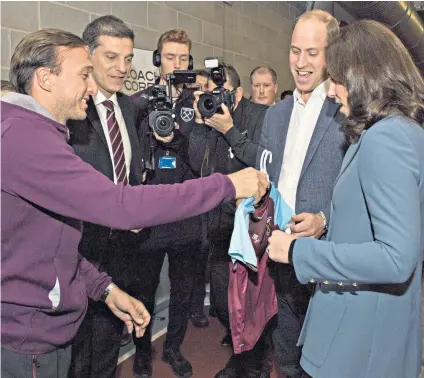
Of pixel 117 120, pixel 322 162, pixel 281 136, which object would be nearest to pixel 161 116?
pixel 117 120

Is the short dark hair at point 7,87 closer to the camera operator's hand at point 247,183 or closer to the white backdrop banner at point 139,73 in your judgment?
the camera operator's hand at point 247,183

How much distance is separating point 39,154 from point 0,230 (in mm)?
214

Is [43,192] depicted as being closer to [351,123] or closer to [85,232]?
[351,123]

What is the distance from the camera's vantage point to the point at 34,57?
122cm

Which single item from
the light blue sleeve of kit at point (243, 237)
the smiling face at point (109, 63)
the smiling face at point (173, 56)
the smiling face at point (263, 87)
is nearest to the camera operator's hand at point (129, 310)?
the light blue sleeve of kit at point (243, 237)

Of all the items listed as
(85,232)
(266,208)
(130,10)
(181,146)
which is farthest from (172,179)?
(130,10)

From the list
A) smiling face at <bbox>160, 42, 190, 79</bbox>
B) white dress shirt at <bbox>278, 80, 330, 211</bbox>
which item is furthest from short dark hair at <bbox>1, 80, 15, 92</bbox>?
smiling face at <bbox>160, 42, 190, 79</bbox>

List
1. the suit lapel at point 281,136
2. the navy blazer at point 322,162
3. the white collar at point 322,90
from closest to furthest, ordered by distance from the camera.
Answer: the navy blazer at point 322,162
the white collar at point 322,90
the suit lapel at point 281,136

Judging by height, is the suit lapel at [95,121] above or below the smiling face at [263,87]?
below

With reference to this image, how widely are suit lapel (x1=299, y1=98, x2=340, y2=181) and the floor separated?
1.41 m

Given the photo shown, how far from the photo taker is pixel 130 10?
3057 mm

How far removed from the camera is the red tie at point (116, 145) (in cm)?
200

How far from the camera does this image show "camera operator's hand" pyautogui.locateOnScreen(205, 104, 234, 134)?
2221 mm

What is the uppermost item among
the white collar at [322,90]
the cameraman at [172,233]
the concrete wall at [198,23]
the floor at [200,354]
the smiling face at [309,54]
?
the concrete wall at [198,23]
